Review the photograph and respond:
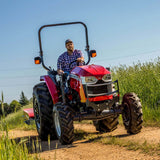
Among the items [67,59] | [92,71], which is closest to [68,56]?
[67,59]

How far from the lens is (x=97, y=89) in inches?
226

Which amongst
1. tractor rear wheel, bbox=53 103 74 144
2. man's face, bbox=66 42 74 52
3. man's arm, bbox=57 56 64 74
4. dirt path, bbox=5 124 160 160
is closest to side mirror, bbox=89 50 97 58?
man's face, bbox=66 42 74 52

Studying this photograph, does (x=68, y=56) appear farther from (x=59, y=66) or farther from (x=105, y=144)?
(x=105, y=144)

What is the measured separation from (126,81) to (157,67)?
1.16 metres

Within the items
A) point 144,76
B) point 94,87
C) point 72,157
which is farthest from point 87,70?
point 144,76

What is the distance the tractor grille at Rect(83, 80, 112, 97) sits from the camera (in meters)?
5.67

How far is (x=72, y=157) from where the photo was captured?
4.79 metres

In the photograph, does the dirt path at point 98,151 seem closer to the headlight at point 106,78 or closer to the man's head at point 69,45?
the headlight at point 106,78

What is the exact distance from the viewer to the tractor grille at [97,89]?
5672 mm

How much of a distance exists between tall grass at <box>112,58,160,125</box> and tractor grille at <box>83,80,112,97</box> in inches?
84.8

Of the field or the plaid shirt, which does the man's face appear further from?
the field

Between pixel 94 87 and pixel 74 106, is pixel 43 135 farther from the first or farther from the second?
pixel 94 87

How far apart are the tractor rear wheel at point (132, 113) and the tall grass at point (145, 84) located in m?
1.63

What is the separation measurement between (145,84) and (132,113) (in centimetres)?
406
